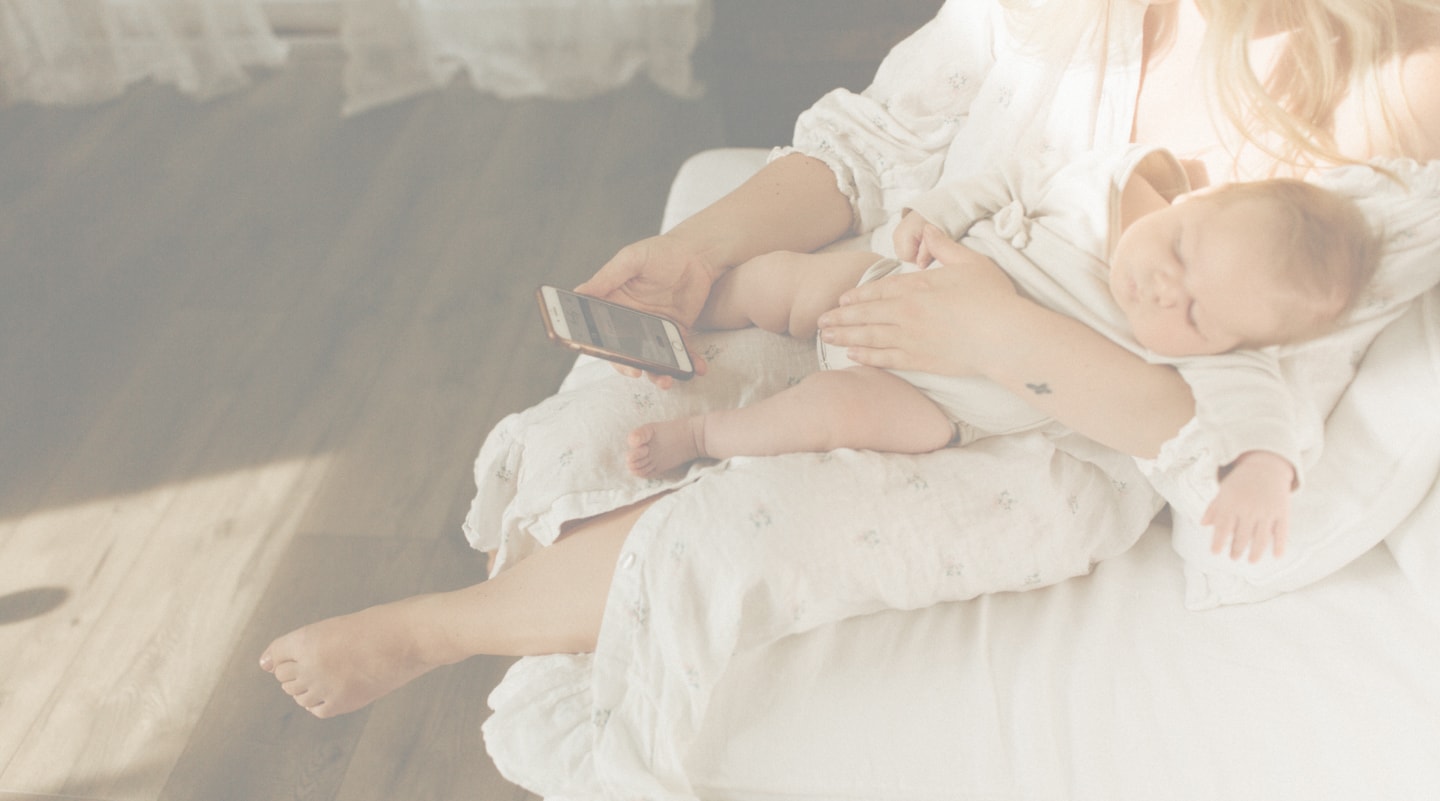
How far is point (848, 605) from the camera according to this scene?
87 cm

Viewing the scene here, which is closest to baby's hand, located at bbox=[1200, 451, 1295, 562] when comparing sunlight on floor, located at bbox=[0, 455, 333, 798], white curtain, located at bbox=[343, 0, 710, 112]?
sunlight on floor, located at bbox=[0, 455, 333, 798]

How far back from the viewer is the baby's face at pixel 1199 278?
795 mm

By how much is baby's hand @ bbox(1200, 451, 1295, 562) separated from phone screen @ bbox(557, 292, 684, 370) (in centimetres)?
52

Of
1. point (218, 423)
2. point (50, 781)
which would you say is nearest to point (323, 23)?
point (218, 423)

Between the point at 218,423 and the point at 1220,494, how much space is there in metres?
1.52

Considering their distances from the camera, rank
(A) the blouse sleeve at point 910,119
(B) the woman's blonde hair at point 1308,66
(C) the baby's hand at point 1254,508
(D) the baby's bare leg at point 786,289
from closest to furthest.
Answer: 1. (C) the baby's hand at point 1254,508
2. (B) the woman's blonde hair at point 1308,66
3. (D) the baby's bare leg at point 786,289
4. (A) the blouse sleeve at point 910,119

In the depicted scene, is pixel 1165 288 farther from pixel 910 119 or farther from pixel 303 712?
pixel 303 712

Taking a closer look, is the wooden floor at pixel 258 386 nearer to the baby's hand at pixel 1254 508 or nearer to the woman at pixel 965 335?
the woman at pixel 965 335

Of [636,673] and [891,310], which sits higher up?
[891,310]

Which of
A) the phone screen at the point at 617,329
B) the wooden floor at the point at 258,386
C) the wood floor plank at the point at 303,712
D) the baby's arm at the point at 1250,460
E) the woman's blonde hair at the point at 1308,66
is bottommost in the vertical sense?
the wood floor plank at the point at 303,712

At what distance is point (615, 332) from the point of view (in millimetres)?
1035

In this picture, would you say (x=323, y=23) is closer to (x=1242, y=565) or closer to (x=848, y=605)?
(x=848, y=605)

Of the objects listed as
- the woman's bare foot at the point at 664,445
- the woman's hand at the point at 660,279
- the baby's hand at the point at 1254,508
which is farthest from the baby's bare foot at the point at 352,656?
the baby's hand at the point at 1254,508

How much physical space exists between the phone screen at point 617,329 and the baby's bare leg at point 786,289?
11 centimetres
